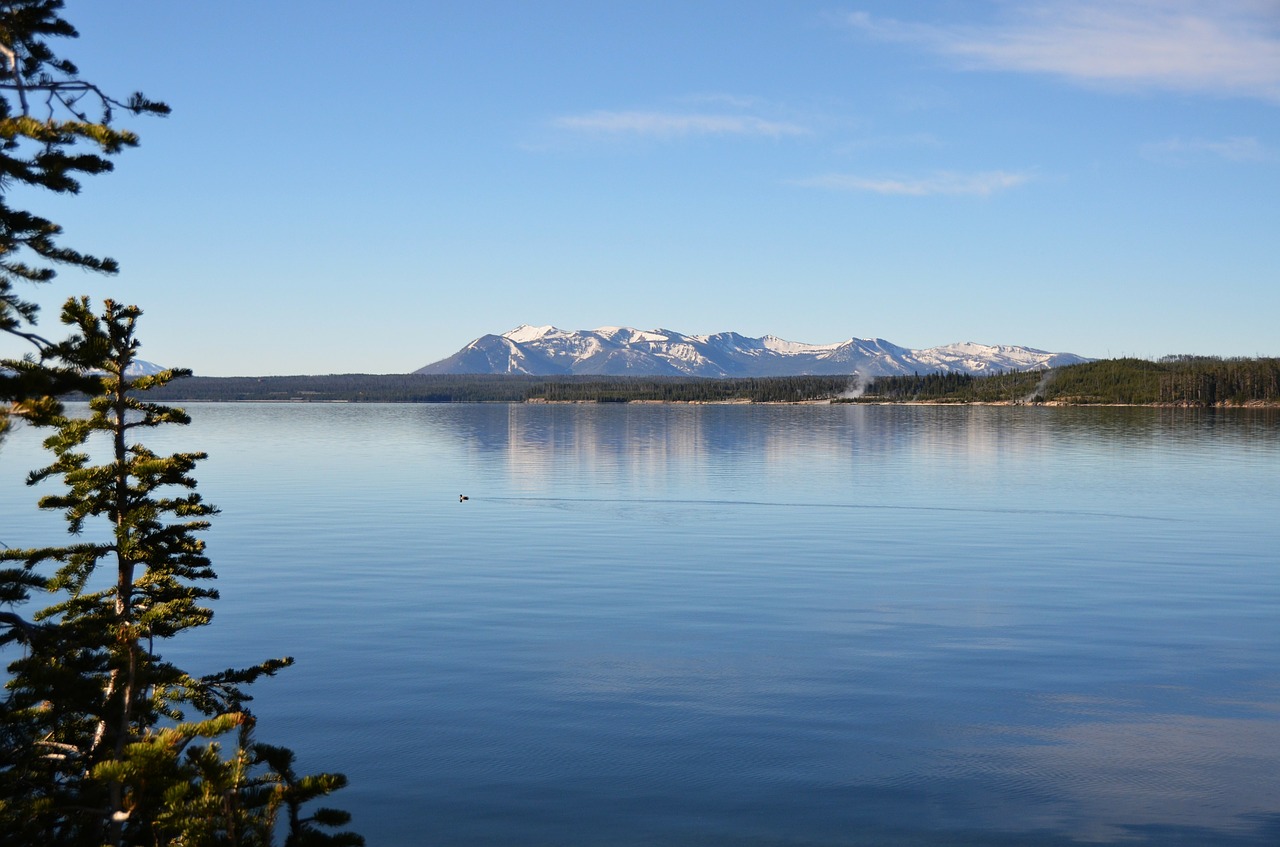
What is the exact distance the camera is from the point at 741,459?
339 feet

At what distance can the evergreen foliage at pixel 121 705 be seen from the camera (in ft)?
32.2

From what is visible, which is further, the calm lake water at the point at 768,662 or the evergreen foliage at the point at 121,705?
the calm lake water at the point at 768,662

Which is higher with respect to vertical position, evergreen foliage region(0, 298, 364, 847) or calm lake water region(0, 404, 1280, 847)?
evergreen foliage region(0, 298, 364, 847)

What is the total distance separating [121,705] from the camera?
13.0 m

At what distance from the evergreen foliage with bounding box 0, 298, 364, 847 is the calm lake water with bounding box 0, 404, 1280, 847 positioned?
4.12 m

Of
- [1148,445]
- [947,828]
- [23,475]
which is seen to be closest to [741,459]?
[1148,445]

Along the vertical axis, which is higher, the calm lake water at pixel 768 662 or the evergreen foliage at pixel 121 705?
the evergreen foliage at pixel 121 705

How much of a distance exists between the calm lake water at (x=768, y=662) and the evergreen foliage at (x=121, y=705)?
4121 millimetres

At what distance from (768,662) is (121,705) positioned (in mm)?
17086

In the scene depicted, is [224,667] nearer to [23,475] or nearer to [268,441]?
[23,475]

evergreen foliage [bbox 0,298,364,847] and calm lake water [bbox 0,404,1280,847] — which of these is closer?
evergreen foliage [bbox 0,298,364,847]

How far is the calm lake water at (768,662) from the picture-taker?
18469 mm

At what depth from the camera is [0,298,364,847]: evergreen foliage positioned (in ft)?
32.2

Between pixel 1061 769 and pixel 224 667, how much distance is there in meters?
19.3
